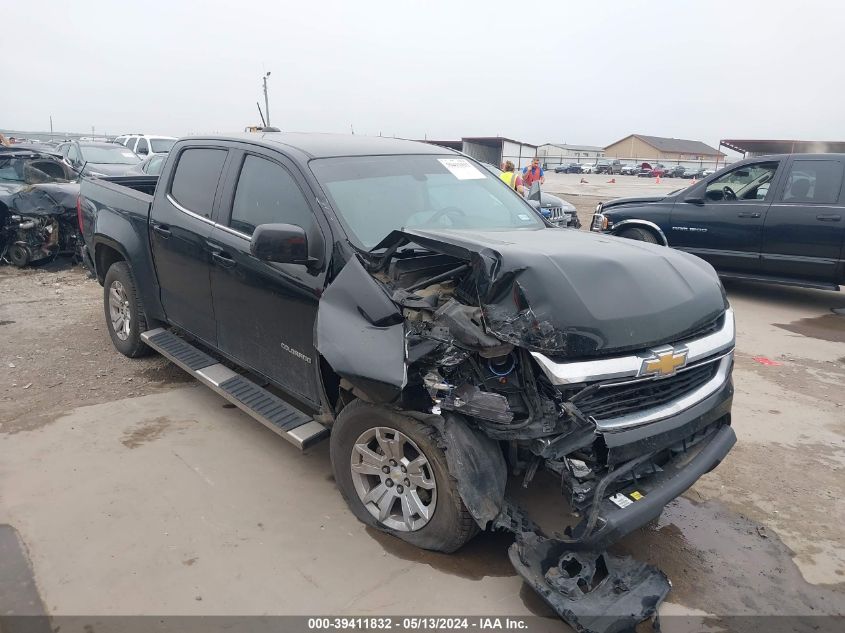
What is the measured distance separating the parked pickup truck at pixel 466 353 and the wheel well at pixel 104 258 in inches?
77.1

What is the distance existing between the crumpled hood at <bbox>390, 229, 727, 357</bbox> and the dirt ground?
1194 millimetres

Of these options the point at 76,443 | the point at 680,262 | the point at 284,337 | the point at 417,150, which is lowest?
the point at 76,443

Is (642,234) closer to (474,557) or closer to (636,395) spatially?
(636,395)

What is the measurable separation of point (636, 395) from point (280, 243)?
1855 mm

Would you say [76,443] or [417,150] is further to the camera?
[417,150]

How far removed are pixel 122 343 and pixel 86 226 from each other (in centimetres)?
115

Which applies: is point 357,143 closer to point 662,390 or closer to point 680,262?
point 680,262

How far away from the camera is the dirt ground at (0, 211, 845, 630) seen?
2793 millimetres

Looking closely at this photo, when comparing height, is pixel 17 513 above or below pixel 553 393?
below

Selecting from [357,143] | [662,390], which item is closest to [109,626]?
[662,390]

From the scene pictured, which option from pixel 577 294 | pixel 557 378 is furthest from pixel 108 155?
pixel 557 378

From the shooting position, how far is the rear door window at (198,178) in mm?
4234

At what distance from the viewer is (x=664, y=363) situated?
271 cm

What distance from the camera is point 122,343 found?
5504 mm
